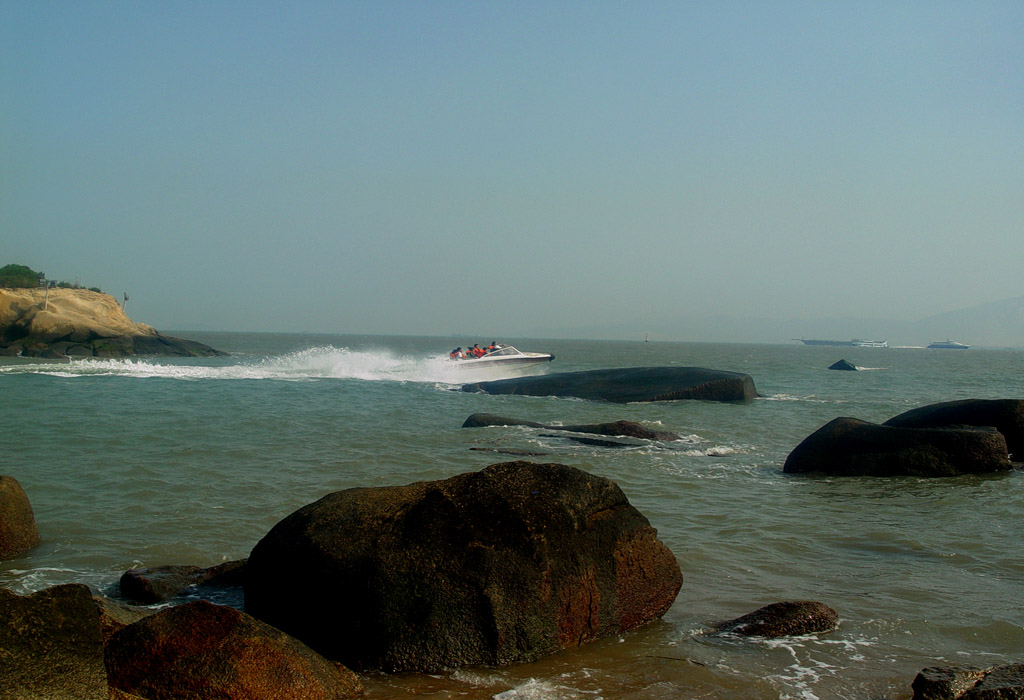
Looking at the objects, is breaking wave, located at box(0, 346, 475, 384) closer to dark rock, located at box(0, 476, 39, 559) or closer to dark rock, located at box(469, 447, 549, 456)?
dark rock, located at box(469, 447, 549, 456)

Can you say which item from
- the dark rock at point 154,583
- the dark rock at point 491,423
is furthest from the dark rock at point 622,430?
the dark rock at point 154,583

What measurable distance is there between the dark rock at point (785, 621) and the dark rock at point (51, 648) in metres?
4.36

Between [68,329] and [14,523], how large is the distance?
5862 centimetres

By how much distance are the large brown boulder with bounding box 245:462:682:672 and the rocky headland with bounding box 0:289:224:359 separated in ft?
184

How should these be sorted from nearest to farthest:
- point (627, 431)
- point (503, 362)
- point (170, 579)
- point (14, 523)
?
point (170, 579) < point (14, 523) < point (627, 431) < point (503, 362)

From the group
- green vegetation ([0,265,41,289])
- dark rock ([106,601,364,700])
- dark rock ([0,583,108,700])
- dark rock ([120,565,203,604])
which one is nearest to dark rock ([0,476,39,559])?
dark rock ([120,565,203,604])

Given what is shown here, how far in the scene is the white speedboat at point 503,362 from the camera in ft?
135

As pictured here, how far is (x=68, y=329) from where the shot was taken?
59156 mm

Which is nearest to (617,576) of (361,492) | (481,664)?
(481,664)

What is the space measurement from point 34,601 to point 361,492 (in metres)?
2.73

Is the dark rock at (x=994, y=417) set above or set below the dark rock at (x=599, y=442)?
above

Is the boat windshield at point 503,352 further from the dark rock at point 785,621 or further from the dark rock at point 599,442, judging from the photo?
the dark rock at point 785,621

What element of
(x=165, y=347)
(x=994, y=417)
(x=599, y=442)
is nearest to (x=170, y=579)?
(x=599, y=442)

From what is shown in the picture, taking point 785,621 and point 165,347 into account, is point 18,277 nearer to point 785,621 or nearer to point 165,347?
point 165,347
